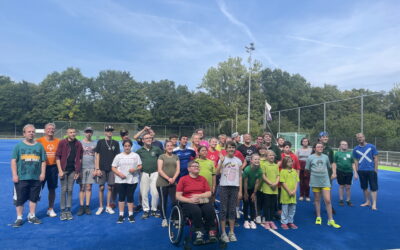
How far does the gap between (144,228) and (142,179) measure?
3.17 feet

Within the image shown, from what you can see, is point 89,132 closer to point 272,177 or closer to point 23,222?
point 23,222

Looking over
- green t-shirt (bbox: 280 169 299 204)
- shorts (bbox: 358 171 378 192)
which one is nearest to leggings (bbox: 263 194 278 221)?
green t-shirt (bbox: 280 169 299 204)

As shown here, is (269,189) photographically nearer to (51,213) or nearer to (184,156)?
(184,156)

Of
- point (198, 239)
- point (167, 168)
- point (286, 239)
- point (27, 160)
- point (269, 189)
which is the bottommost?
point (286, 239)

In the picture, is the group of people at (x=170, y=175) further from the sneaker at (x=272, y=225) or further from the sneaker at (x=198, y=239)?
the sneaker at (x=198, y=239)

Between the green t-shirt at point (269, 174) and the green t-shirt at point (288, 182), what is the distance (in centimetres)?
19

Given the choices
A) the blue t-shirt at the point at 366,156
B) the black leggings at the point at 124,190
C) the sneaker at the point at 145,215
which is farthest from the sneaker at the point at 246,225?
the blue t-shirt at the point at 366,156

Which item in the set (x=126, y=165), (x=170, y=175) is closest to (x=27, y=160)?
(x=126, y=165)

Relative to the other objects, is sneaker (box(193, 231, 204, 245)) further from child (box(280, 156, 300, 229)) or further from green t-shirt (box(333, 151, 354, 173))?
green t-shirt (box(333, 151, 354, 173))

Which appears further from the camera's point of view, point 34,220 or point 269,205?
point 269,205

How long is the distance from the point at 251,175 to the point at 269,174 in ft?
1.09

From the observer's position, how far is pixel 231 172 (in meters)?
4.29

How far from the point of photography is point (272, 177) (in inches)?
191

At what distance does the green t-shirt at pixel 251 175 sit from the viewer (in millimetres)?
4809
